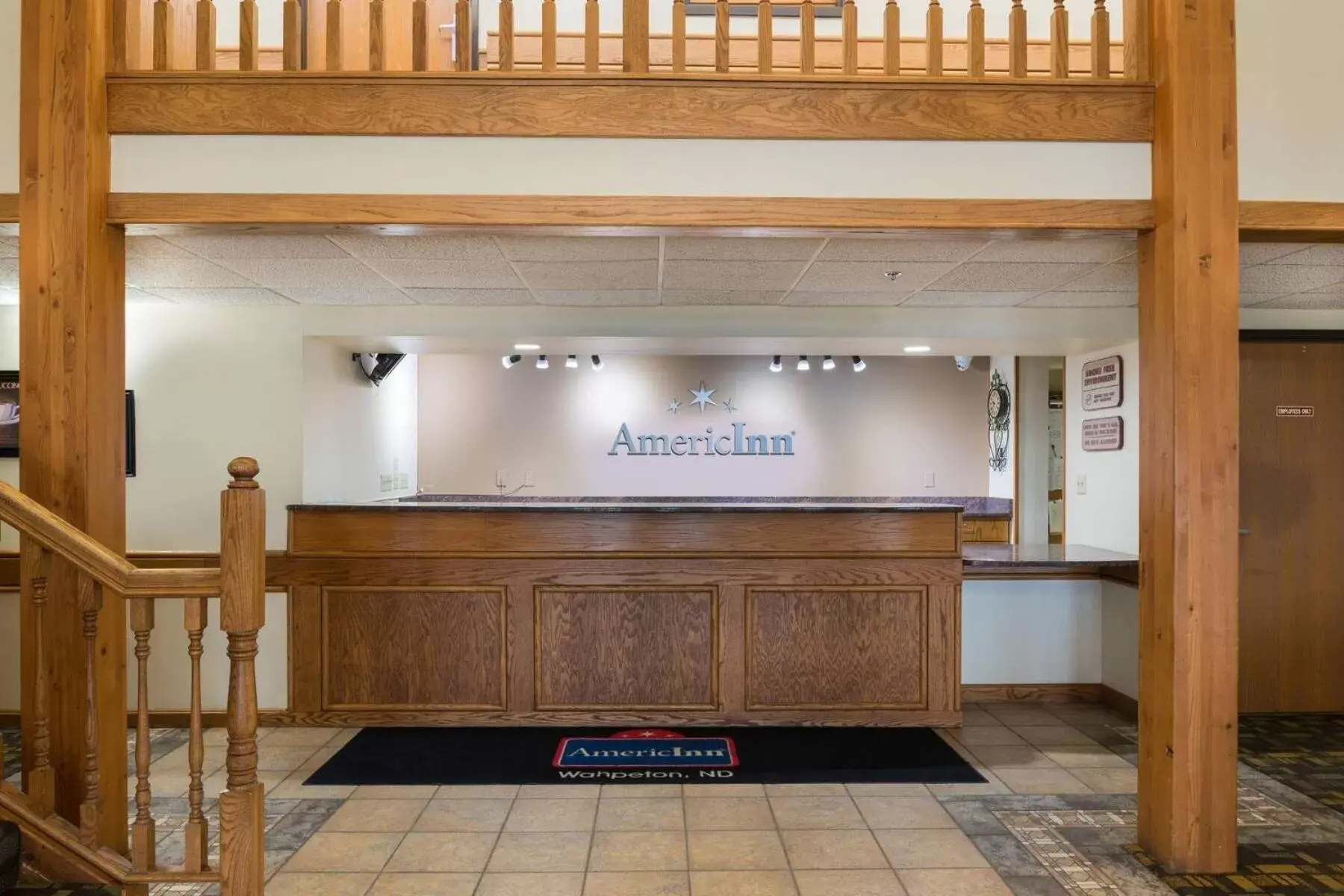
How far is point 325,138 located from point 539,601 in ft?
8.17

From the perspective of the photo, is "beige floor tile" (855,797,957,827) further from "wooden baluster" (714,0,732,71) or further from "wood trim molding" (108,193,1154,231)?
"wooden baluster" (714,0,732,71)

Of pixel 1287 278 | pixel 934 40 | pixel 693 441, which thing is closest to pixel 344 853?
pixel 934 40

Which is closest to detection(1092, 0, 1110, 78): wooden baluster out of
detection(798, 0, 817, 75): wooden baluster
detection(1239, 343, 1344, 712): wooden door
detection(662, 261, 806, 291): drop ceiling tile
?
detection(798, 0, 817, 75): wooden baluster

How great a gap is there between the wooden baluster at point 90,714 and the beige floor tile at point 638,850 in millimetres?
1534

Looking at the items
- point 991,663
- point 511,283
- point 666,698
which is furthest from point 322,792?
point 991,663

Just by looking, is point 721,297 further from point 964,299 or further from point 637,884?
point 637,884

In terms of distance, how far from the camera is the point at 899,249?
345cm

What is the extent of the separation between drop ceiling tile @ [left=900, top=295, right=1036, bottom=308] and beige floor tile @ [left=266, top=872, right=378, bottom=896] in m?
Result: 3.46

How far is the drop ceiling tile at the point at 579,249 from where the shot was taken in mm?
3309

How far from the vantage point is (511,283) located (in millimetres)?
4191

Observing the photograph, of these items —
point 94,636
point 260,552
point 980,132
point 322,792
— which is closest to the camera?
point 260,552

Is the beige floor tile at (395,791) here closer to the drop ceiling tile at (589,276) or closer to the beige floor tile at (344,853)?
the beige floor tile at (344,853)

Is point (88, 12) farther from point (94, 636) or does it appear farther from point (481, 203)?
point (94, 636)

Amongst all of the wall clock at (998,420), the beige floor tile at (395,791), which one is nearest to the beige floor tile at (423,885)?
the beige floor tile at (395,791)
